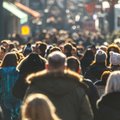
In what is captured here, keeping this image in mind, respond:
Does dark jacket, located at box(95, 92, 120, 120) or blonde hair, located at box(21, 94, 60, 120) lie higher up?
blonde hair, located at box(21, 94, 60, 120)

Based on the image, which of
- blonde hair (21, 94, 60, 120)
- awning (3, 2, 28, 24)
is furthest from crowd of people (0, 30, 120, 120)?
awning (3, 2, 28, 24)

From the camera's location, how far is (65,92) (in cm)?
1003

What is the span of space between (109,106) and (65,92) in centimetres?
65

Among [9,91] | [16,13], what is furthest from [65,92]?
[16,13]

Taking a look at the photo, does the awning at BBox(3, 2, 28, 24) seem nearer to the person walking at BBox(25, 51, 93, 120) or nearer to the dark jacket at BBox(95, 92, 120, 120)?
the dark jacket at BBox(95, 92, 120, 120)

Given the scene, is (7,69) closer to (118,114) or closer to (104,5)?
(118,114)

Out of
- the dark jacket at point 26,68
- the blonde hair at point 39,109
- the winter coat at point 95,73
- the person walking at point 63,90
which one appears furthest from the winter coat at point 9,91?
the blonde hair at point 39,109

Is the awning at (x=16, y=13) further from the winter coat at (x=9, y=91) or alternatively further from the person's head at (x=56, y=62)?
the person's head at (x=56, y=62)

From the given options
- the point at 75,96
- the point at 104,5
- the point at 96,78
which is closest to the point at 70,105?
the point at 75,96

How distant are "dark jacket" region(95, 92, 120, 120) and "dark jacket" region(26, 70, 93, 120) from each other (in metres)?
0.38

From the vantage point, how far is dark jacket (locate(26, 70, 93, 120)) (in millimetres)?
10055

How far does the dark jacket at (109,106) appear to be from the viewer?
1038 cm

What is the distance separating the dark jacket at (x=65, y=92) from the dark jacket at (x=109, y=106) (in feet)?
1.24

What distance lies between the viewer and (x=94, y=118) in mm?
10828
